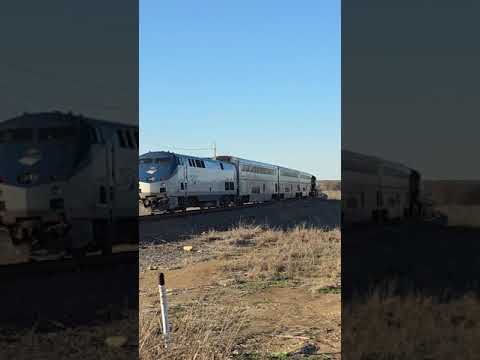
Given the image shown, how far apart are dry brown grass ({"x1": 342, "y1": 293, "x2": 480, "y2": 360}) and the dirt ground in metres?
1.86

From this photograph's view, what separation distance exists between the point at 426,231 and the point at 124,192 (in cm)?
287

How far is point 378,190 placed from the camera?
4.55 m

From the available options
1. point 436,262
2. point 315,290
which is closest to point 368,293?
point 436,262

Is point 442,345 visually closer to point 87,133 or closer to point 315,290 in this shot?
point 87,133

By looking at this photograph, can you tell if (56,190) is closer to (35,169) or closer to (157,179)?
(35,169)

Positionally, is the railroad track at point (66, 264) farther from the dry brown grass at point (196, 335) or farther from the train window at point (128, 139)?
the dry brown grass at point (196, 335)

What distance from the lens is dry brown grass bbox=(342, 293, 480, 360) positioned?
4.20m

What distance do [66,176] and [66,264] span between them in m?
0.81

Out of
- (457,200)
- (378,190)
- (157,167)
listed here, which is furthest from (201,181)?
(457,200)

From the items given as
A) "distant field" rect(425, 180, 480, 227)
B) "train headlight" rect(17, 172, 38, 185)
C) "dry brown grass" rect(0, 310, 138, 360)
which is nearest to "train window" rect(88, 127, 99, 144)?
"train headlight" rect(17, 172, 38, 185)

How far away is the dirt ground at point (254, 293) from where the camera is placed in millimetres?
6507

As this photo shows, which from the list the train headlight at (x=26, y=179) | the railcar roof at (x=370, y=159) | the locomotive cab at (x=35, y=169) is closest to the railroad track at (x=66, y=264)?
the locomotive cab at (x=35, y=169)

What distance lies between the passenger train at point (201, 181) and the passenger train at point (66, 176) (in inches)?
763

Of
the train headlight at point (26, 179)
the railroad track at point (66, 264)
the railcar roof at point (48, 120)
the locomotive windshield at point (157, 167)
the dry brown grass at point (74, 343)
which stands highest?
the locomotive windshield at point (157, 167)
